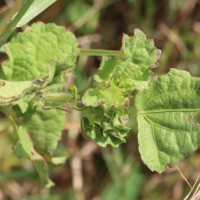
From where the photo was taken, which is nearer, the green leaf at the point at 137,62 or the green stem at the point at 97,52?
the green leaf at the point at 137,62

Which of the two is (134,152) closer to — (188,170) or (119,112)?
(188,170)

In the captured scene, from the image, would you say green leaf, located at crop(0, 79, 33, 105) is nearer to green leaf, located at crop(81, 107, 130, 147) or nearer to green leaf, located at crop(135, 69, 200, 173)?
green leaf, located at crop(81, 107, 130, 147)

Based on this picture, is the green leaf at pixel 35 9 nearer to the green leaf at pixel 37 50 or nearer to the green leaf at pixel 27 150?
the green leaf at pixel 37 50

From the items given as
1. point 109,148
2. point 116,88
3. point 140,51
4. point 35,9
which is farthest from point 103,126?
point 109,148

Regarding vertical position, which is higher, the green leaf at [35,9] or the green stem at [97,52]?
the green leaf at [35,9]

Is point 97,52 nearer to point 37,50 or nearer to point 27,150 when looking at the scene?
point 37,50

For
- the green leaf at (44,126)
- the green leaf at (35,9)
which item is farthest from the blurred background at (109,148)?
the green leaf at (35,9)
